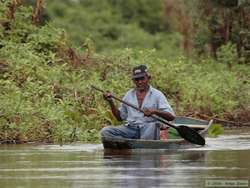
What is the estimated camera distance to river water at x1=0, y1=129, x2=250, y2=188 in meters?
12.9

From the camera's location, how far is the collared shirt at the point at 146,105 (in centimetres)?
1775

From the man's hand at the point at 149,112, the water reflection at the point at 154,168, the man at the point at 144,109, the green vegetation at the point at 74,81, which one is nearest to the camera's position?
the water reflection at the point at 154,168

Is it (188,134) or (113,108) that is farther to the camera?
(188,134)

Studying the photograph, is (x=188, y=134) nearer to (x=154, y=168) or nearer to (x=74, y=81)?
(x=154, y=168)

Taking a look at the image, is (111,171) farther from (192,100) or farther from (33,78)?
(192,100)

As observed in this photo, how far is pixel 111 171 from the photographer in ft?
47.0

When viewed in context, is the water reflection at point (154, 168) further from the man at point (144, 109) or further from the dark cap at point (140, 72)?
the dark cap at point (140, 72)

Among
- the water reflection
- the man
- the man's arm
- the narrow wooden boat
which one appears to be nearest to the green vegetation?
the man's arm

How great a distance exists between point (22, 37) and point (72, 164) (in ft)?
38.7

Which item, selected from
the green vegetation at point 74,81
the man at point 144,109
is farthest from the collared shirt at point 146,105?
the green vegetation at point 74,81

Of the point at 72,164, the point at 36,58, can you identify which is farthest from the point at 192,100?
the point at 72,164

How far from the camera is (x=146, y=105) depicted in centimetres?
1773

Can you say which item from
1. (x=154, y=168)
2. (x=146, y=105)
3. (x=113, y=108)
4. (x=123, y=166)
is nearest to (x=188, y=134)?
(x=146, y=105)

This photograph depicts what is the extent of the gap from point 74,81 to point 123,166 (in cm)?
962
